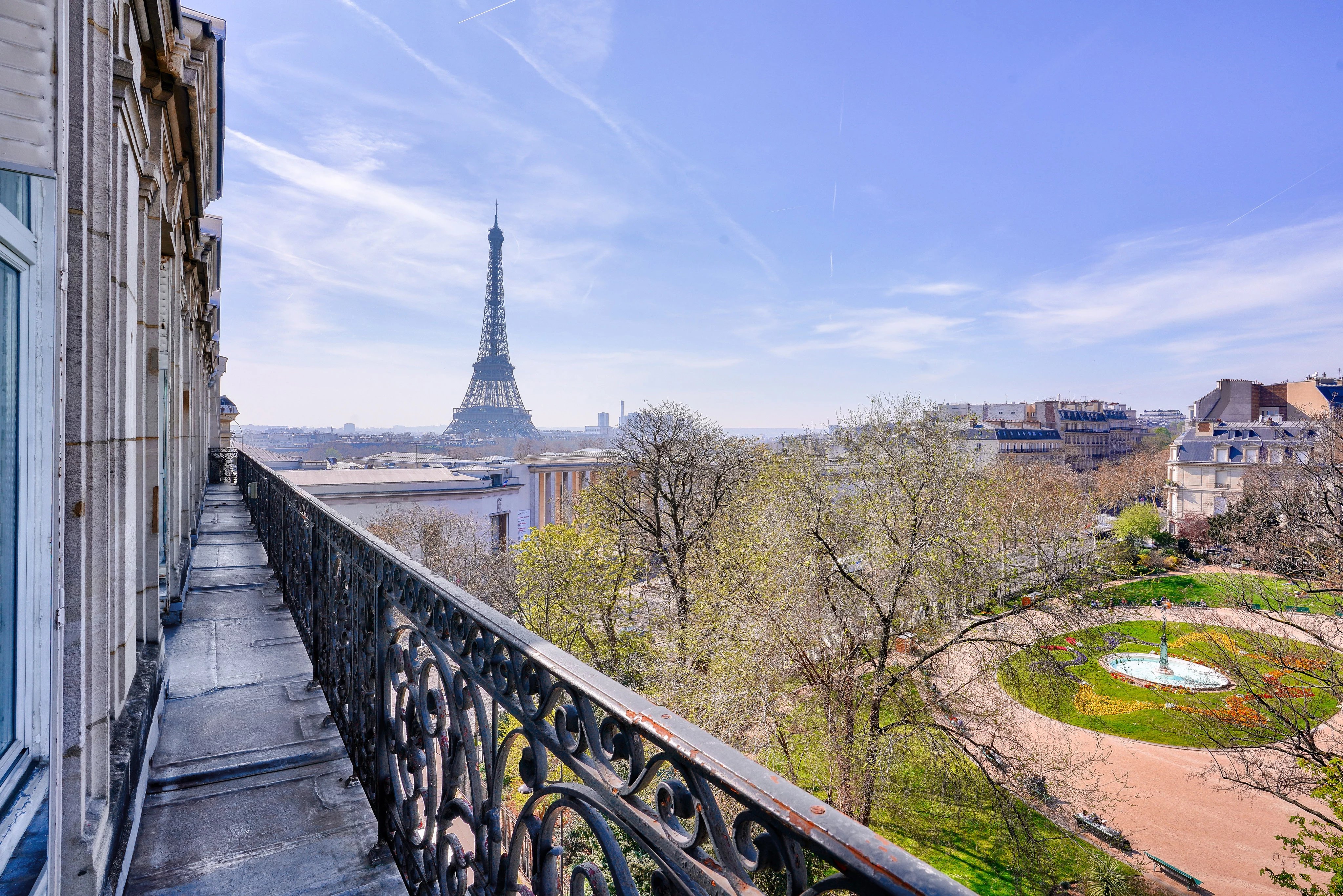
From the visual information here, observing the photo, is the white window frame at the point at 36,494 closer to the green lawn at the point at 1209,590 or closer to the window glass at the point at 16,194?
the window glass at the point at 16,194

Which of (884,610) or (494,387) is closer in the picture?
(884,610)

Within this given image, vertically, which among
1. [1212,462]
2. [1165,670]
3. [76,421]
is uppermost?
[76,421]

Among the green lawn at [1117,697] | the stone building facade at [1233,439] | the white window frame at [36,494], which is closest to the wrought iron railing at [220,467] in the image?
the white window frame at [36,494]

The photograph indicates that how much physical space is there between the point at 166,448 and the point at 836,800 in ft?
34.1

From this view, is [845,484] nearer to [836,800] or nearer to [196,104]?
[836,800]

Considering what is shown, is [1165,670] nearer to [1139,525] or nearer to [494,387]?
[1139,525]

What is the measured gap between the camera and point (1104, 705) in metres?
16.7

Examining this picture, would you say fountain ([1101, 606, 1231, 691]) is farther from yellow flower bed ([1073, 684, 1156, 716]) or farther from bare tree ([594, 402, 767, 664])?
bare tree ([594, 402, 767, 664])

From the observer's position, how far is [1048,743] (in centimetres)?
1327

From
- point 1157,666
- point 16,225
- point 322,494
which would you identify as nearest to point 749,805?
point 16,225

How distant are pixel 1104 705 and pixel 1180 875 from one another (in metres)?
7.40

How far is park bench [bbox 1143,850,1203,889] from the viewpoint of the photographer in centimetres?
998

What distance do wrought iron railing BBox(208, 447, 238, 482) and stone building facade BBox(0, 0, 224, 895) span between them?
47.0 ft

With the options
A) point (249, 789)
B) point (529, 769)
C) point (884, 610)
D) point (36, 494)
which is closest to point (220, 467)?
point (884, 610)
